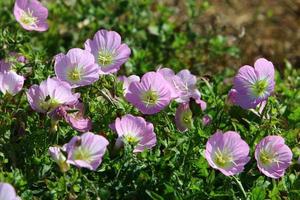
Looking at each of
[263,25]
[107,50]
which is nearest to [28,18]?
[107,50]

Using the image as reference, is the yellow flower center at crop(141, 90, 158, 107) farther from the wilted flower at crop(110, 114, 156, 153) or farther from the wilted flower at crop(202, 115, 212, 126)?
the wilted flower at crop(202, 115, 212, 126)

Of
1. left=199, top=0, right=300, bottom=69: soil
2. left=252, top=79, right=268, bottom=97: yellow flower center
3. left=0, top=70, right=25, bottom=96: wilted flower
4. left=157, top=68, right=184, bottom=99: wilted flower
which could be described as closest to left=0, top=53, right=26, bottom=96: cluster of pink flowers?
left=0, top=70, right=25, bottom=96: wilted flower

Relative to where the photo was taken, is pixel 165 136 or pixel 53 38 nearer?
pixel 165 136

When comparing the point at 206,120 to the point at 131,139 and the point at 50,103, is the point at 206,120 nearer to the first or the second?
the point at 131,139

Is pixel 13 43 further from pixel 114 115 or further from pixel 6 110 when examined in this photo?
pixel 114 115

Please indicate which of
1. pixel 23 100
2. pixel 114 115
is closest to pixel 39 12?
pixel 23 100

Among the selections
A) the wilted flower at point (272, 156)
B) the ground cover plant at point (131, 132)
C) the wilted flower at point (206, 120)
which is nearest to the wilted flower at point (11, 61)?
the ground cover plant at point (131, 132)

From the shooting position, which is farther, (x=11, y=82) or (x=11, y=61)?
(x=11, y=61)

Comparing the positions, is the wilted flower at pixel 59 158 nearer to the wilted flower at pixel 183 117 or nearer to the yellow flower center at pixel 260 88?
the wilted flower at pixel 183 117
